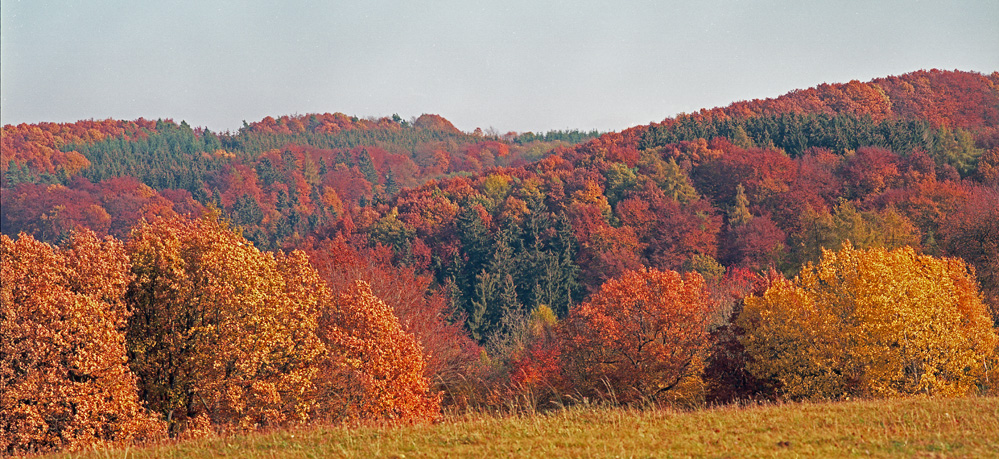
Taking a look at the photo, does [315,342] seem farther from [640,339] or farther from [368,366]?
[640,339]

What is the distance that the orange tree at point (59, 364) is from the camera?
73.8ft

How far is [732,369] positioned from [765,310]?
12.4ft

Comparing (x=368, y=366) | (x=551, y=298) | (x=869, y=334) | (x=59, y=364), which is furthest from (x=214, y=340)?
(x=551, y=298)

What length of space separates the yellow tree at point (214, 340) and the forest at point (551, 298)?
0.32ft

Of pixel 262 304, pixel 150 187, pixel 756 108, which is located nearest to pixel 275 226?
pixel 150 187

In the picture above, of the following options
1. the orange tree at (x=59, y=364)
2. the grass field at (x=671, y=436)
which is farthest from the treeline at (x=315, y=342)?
the grass field at (x=671, y=436)

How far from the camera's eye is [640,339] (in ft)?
142

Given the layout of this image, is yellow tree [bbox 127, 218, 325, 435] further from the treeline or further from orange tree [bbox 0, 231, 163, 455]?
orange tree [bbox 0, 231, 163, 455]

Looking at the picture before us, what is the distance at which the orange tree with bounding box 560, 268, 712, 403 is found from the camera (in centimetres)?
4106

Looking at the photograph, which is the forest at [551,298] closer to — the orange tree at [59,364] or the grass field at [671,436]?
the orange tree at [59,364]

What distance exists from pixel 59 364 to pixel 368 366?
35.2 ft

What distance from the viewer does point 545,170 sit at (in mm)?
134125

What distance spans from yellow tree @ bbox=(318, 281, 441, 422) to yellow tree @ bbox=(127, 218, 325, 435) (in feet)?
5.01

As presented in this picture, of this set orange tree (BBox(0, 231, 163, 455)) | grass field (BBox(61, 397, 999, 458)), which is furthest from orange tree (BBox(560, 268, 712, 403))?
orange tree (BBox(0, 231, 163, 455))
